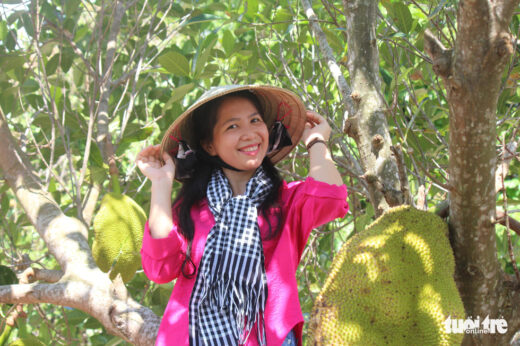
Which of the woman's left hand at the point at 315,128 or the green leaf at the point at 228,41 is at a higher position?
the green leaf at the point at 228,41

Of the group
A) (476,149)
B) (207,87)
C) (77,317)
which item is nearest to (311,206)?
(476,149)

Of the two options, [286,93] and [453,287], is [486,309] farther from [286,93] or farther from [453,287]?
[286,93]

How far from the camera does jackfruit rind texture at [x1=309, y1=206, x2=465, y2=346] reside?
933 mm

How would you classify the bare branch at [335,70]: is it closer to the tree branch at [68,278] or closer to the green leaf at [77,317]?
the tree branch at [68,278]

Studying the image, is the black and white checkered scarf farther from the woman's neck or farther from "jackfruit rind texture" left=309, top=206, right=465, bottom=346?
"jackfruit rind texture" left=309, top=206, right=465, bottom=346

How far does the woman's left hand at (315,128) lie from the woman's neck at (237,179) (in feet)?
0.55

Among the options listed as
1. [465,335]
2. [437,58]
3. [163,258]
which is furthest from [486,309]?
[163,258]

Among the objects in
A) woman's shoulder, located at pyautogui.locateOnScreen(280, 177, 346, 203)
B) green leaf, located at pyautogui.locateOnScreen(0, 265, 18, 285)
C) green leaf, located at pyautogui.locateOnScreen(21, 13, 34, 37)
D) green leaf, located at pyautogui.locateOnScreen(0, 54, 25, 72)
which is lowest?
green leaf, located at pyautogui.locateOnScreen(0, 265, 18, 285)

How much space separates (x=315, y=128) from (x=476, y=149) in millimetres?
620

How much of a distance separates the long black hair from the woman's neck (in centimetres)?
3

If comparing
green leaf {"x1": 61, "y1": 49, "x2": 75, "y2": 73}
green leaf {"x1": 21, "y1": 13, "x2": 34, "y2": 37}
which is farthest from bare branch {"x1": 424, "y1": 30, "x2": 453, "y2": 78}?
green leaf {"x1": 21, "y1": 13, "x2": 34, "y2": 37}

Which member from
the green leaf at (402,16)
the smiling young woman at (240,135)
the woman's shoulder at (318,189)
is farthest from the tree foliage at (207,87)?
the smiling young woman at (240,135)

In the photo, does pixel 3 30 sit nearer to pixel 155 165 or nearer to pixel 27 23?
pixel 27 23

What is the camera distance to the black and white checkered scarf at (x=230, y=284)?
1252mm
